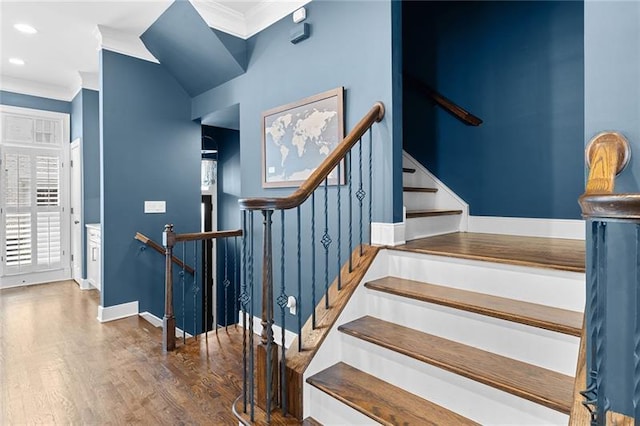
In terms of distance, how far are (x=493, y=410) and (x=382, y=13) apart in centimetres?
228

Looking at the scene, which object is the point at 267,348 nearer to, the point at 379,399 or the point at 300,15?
the point at 379,399

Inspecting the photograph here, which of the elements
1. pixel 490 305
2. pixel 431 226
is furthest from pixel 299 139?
pixel 490 305

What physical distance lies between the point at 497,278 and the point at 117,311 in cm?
369

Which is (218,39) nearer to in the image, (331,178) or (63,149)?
(331,178)

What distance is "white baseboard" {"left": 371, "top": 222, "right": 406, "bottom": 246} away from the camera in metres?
2.24

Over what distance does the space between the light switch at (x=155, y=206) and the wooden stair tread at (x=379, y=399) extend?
3.12 metres

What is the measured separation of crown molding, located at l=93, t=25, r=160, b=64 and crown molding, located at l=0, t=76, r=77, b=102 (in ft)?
7.34

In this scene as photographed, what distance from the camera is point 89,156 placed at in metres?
4.96

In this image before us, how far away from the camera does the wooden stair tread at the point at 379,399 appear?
4.63 feet

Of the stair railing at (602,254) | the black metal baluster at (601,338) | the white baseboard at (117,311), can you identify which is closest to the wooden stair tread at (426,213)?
the stair railing at (602,254)

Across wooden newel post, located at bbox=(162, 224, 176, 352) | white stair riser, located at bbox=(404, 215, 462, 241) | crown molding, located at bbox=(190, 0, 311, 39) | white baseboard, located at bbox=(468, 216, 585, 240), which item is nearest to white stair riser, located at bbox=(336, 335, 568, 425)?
white stair riser, located at bbox=(404, 215, 462, 241)

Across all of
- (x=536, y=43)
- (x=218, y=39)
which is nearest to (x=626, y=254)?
(x=536, y=43)

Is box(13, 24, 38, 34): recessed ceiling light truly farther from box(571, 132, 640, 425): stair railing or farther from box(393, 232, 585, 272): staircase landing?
box(571, 132, 640, 425): stair railing

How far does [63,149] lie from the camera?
5402 mm
